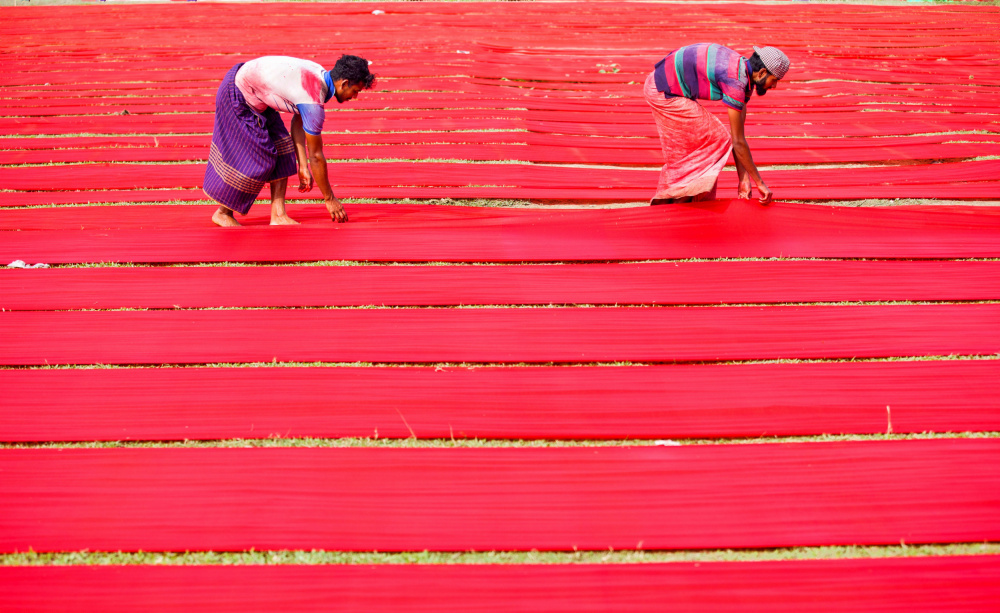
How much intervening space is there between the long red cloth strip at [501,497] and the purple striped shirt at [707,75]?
143 cm

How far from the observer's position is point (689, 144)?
283 centimetres

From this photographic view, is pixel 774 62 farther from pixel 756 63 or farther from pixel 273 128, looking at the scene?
pixel 273 128

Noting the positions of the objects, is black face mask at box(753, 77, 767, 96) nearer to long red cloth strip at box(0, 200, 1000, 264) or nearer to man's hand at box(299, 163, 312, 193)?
long red cloth strip at box(0, 200, 1000, 264)

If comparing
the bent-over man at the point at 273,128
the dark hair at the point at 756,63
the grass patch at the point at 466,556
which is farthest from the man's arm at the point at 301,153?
the dark hair at the point at 756,63

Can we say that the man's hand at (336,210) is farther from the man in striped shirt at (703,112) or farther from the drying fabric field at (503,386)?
the man in striped shirt at (703,112)

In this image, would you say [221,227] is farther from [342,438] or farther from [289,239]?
[342,438]

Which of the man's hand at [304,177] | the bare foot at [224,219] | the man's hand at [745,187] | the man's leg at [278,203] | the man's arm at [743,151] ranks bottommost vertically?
the bare foot at [224,219]

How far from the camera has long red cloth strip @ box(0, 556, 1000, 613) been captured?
135 cm

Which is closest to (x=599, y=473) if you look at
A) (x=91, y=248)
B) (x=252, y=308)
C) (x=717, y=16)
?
(x=252, y=308)

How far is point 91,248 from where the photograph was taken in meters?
2.58

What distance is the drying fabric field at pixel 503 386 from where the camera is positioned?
4.65 feet

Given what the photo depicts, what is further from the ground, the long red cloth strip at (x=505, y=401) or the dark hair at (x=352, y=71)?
the dark hair at (x=352, y=71)

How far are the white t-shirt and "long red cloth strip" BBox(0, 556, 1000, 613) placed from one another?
1574 millimetres

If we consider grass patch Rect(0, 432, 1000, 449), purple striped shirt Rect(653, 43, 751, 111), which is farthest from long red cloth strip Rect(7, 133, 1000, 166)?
grass patch Rect(0, 432, 1000, 449)
